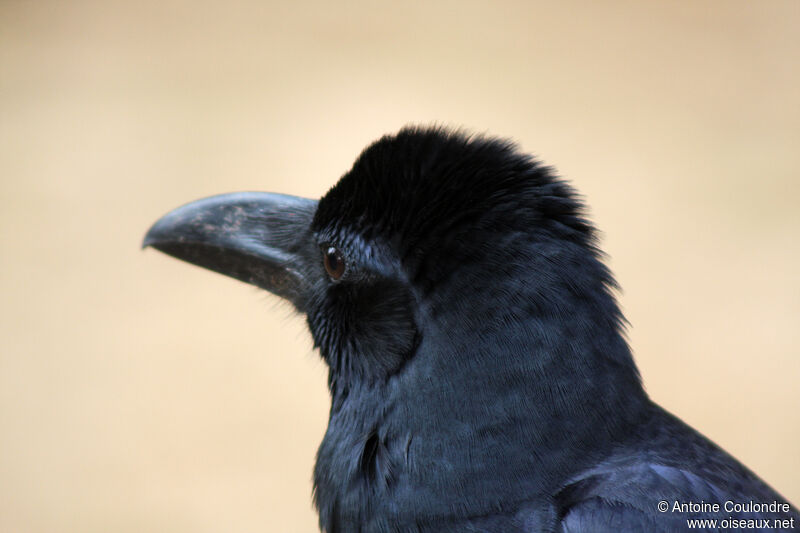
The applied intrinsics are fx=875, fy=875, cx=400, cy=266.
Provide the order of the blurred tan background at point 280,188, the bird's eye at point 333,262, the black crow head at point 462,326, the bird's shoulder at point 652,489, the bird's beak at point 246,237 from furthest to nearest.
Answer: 1. the blurred tan background at point 280,188
2. the bird's beak at point 246,237
3. the bird's eye at point 333,262
4. the black crow head at point 462,326
5. the bird's shoulder at point 652,489

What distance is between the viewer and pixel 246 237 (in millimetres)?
2371

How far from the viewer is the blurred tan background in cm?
553

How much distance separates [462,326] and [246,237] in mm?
798

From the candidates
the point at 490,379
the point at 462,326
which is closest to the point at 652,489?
the point at 490,379

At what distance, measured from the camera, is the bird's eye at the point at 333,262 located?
2121 millimetres

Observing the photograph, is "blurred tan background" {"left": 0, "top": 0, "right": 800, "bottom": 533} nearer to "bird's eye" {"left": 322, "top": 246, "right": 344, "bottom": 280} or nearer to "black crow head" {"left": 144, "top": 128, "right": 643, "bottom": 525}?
"bird's eye" {"left": 322, "top": 246, "right": 344, "bottom": 280}

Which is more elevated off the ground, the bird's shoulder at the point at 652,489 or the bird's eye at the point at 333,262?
the bird's eye at the point at 333,262

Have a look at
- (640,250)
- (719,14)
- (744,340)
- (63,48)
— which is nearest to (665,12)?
(719,14)

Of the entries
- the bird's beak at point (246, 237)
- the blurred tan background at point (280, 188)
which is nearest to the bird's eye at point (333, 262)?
the bird's beak at point (246, 237)

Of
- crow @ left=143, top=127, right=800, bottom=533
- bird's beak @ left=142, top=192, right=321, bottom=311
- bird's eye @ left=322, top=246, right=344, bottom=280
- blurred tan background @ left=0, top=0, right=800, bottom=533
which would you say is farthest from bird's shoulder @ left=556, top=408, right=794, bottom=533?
blurred tan background @ left=0, top=0, right=800, bottom=533

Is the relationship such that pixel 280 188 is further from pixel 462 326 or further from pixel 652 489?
pixel 652 489

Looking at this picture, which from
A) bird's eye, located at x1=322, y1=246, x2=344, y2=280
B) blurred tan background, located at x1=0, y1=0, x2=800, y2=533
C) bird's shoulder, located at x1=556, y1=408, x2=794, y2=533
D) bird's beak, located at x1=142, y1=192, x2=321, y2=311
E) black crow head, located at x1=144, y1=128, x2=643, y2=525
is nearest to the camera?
bird's shoulder, located at x1=556, y1=408, x2=794, y2=533

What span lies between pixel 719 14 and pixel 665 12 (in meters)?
0.51

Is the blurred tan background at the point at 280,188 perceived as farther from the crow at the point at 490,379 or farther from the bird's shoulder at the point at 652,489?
the bird's shoulder at the point at 652,489
